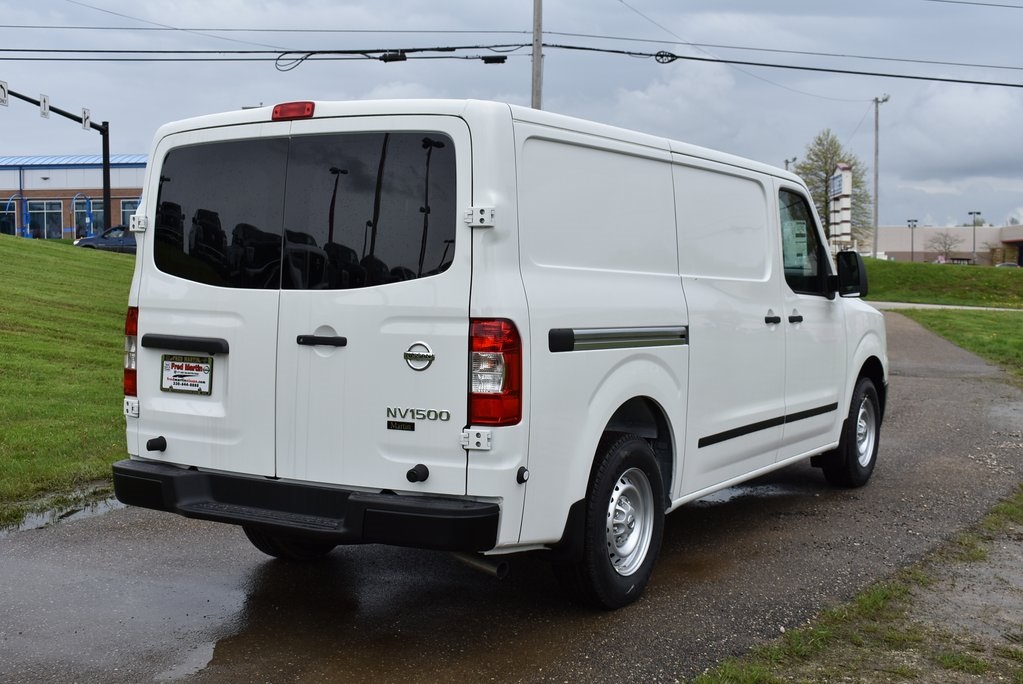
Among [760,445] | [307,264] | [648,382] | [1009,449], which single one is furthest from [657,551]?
[1009,449]

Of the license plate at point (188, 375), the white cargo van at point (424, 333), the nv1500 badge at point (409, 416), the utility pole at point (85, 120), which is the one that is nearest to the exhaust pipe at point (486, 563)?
the white cargo van at point (424, 333)

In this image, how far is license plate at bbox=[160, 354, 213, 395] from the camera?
4.96 m

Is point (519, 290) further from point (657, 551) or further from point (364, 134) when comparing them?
point (657, 551)

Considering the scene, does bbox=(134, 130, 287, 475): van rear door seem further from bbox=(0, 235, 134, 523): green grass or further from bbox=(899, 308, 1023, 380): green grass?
bbox=(899, 308, 1023, 380): green grass

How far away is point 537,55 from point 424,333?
18809 mm

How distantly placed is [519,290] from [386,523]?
1.06m

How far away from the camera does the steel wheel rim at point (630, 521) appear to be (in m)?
5.16

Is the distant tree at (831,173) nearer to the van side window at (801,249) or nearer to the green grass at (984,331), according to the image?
the green grass at (984,331)

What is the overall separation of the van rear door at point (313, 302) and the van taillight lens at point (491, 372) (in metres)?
0.05

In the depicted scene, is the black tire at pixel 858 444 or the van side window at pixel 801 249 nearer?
the van side window at pixel 801 249

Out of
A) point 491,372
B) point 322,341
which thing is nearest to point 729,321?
point 491,372

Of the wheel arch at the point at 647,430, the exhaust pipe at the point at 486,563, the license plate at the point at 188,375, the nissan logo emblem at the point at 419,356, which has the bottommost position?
the exhaust pipe at the point at 486,563

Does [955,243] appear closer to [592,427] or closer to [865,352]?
[865,352]

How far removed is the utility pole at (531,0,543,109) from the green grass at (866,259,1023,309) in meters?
23.0
